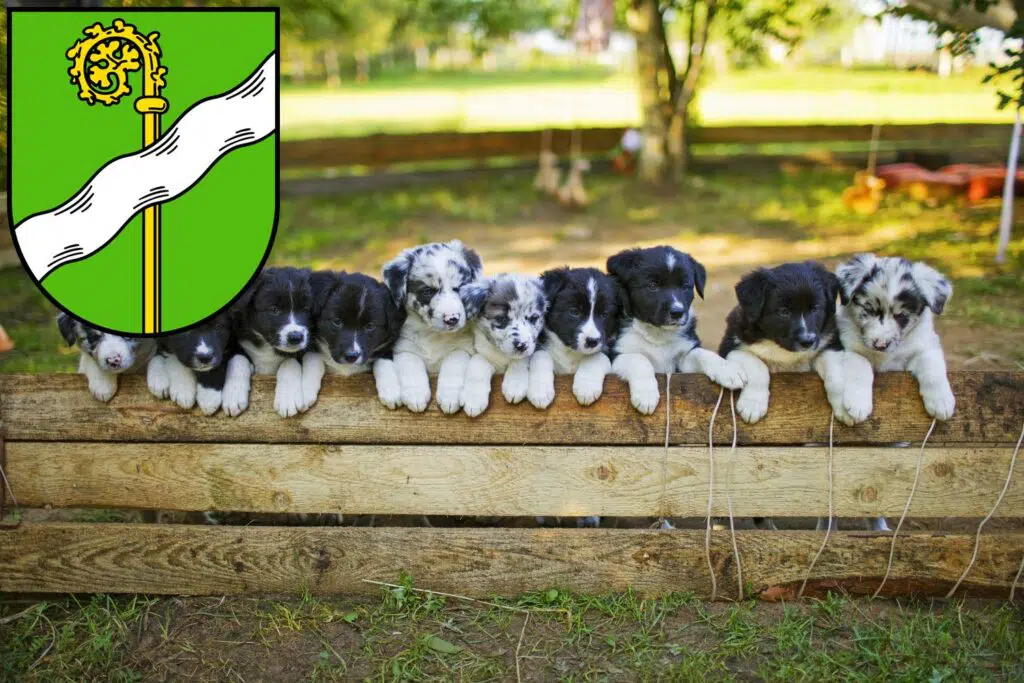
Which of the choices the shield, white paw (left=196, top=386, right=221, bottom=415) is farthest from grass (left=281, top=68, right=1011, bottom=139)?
the shield

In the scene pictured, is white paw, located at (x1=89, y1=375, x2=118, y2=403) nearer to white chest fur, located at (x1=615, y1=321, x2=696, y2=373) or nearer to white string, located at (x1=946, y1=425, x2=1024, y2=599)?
white chest fur, located at (x1=615, y1=321, x2=696, y2=373)

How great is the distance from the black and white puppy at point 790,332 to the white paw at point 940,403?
344mm

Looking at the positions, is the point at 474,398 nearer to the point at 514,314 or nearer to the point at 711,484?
the point at 514,314

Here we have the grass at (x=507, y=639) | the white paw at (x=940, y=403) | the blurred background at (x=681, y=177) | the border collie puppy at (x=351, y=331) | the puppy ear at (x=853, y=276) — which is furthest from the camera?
the blurred background at (x=681, y=177)

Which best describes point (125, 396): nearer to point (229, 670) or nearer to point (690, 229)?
point (229, 670)

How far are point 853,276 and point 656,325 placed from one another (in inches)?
39.8

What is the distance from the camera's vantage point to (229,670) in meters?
4.28

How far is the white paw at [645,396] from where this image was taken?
15.1ft

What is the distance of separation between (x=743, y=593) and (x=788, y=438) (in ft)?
2.64

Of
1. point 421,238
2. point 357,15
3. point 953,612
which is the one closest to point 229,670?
point 953,612

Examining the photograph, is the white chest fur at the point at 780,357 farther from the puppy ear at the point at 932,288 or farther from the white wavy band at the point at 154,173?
the white wavy band at the point at 154,173

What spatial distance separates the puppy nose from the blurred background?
3329 mm

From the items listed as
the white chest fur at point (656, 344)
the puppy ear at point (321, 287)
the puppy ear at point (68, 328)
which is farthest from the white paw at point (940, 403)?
the puppy ear at point (68, 328)

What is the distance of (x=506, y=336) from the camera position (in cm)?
463
